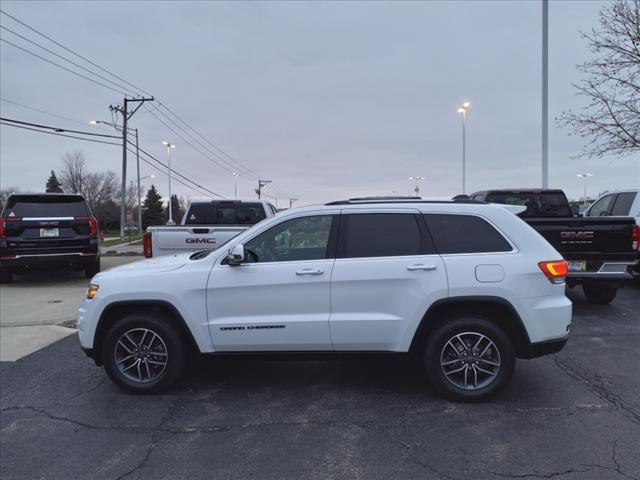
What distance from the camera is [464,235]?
4.36 m

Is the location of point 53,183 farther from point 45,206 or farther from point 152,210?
point 45,206

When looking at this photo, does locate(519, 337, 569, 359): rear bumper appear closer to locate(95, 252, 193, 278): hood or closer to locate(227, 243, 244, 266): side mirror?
locate(227, 243, 244, 266): side mirror

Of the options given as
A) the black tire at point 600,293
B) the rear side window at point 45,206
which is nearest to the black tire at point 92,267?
the rear side window at point 45,206

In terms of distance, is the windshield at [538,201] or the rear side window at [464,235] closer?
the rear side window at [464,235]

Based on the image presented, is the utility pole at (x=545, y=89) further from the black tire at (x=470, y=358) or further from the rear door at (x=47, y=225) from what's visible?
the rear door at (x=47, y=225)

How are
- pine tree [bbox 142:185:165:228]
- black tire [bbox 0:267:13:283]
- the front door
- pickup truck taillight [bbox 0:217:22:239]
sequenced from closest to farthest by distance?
the front door < pickup truck taillight [bbox 0:217:22:239] < black tire [bbox 0:267:13:283] < pine tree [bbox 142:185:165:228]

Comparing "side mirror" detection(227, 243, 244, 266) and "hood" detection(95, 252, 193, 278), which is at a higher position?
"side mirror" detection(227, 243, 244, 266)

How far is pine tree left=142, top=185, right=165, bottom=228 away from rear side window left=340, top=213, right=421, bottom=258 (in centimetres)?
8012

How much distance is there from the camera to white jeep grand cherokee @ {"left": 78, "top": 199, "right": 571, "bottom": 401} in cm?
422

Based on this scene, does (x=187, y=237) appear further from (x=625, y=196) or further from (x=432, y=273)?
(x=625, y=196)

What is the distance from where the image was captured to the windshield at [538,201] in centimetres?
998

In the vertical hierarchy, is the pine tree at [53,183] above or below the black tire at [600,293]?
above

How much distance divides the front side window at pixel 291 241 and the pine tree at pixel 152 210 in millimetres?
79801

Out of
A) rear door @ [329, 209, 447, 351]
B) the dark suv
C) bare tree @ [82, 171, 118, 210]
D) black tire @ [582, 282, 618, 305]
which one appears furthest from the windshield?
bare tree @ [82, 171, 118, 210]
